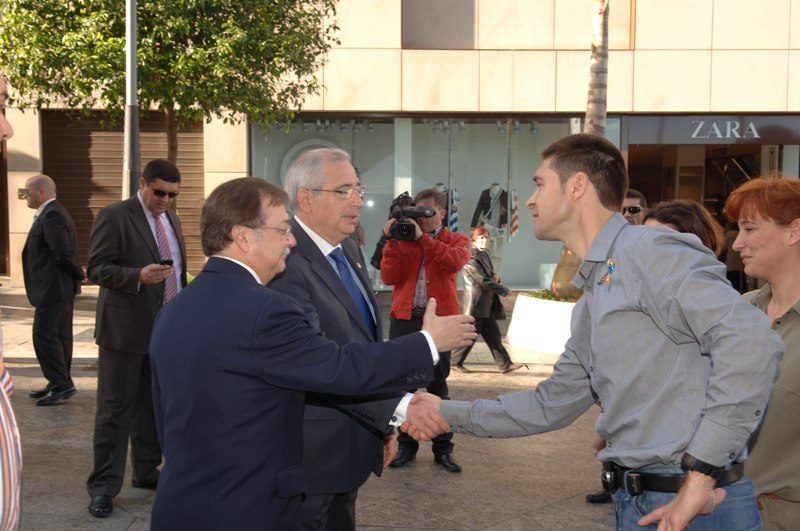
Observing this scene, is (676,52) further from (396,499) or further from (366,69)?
(396,499)

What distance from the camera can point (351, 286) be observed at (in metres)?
3.95

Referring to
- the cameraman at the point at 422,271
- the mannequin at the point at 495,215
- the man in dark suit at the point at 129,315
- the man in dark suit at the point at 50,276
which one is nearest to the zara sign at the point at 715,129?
the mannequin at the point at 495,215

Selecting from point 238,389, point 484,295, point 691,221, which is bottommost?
point 484,295

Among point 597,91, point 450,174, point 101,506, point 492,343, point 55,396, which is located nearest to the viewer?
point 101,506

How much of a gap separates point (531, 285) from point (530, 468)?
11.7 meters

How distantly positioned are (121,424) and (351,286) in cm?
257

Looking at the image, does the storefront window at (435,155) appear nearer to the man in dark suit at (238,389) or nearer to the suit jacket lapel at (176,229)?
the suit jacket lapel at (176,229)

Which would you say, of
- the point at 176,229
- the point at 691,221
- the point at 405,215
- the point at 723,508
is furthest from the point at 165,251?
the point at 723,508

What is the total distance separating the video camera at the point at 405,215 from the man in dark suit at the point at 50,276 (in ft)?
11.5

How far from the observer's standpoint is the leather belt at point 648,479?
2648mm

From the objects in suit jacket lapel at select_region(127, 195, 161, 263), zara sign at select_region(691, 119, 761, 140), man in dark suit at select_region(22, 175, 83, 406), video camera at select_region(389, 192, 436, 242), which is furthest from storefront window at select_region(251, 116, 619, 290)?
suit jacket lapel at select_region(127, 195, 161, 263)

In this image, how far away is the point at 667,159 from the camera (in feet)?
63.4

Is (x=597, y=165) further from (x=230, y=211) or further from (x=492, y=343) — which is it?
(x=492, y=343)

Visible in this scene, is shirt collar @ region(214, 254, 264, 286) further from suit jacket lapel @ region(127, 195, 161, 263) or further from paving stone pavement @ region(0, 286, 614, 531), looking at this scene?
suit jacket lapel @ region(127, 195, 161, 263)
